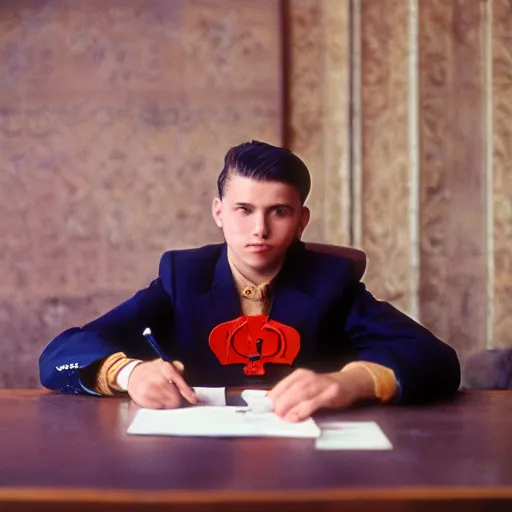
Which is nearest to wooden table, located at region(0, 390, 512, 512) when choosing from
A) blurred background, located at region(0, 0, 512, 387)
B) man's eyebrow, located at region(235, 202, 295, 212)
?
man's eyebrow, located at region(235, 202, 295, 212)

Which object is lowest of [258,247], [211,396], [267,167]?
[211,396]

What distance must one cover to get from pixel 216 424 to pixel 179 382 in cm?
15

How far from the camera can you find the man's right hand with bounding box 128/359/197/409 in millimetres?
1075

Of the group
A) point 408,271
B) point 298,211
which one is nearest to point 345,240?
point 408,271

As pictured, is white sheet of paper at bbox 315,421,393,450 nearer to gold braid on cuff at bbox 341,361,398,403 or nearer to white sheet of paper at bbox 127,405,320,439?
white sheet of paper at bbox 127,405,320,439

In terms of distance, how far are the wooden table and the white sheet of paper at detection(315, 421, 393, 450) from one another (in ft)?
0.06

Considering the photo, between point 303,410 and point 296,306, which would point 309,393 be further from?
point 296,306

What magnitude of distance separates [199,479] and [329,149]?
1.80 m

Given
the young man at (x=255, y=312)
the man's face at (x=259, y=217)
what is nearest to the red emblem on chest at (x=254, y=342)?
the young man at (x=255, y=312)

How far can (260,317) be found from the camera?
4.66 ft

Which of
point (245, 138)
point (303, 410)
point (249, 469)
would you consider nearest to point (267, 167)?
point (303, 410)

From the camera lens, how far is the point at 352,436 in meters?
0.92

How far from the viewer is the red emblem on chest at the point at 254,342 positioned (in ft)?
4.64

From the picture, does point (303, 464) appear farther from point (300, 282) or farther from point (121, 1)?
point (121, 1)
